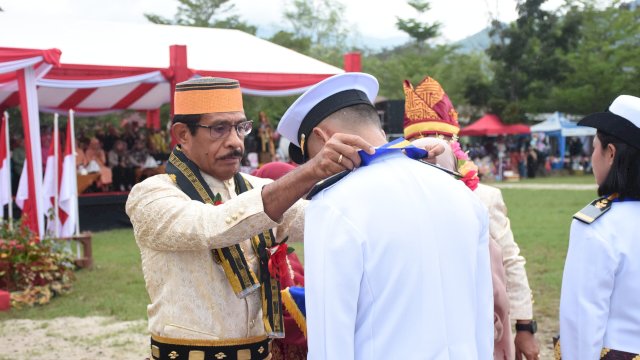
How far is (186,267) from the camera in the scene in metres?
2.36

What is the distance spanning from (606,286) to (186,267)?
4.88 ft

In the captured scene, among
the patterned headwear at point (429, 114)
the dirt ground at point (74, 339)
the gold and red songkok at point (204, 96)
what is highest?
the gold and red songkok at point (204, 96)

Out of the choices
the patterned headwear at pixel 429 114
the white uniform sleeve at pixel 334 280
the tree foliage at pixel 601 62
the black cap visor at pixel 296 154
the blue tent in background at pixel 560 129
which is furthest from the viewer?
the blue tent in background at pixel 560 129

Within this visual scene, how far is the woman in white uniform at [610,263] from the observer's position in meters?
2.52

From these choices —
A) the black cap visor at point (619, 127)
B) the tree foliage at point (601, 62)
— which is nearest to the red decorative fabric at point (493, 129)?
the tree foliage at point (601, 62)

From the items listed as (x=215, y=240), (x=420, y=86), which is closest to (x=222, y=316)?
(x=215, y=240)

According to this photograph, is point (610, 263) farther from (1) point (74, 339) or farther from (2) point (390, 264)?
(1) point (74, 339)

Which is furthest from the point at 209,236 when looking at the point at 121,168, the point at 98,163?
the point at 121,168

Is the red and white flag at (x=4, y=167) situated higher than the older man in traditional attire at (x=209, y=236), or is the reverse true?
the older man in traditional attire at (x=209, y=236)

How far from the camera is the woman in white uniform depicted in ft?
8.27

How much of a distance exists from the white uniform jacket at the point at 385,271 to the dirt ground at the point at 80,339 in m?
4.27

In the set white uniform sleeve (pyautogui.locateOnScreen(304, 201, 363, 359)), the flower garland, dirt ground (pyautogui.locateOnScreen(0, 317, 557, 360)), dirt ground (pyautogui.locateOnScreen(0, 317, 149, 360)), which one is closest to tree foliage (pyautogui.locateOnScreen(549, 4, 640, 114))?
dirt ground (pyautogui.locateOnScreen(0, 317, 557, 360))

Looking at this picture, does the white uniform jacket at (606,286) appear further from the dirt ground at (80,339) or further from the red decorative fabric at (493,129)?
the red decorative fabric at (493,129)

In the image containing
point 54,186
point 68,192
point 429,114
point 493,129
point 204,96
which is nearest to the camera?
point 204,96
